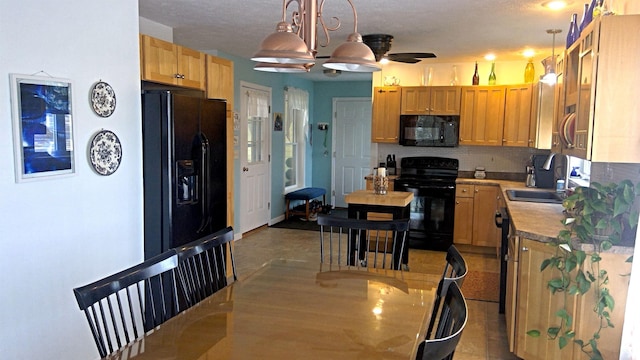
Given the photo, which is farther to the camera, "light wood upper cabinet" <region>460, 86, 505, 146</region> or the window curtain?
the window curtain

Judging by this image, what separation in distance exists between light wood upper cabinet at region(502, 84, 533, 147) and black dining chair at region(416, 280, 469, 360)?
15.3 feet

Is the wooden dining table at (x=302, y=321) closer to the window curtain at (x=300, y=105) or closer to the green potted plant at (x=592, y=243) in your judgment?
the green potted plant at (x=592, y=243)

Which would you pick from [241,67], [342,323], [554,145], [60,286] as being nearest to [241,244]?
[241,67]

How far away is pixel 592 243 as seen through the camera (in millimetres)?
2402

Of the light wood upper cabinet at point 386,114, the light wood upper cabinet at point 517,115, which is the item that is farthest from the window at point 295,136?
the light wood upper cabinet at point 517,115

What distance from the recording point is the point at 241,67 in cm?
630

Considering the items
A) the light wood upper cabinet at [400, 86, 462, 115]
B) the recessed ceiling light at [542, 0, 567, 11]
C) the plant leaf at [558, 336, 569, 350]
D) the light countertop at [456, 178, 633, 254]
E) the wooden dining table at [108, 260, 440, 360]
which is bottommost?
the plant leaf at [558, 336, 569, 350]

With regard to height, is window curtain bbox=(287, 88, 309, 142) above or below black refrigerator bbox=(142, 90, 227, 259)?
above

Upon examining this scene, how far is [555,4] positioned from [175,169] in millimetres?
2924

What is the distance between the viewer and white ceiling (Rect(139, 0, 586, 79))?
3539mm

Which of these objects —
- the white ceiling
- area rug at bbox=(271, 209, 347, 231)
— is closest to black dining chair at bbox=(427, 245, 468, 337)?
the white ceiling

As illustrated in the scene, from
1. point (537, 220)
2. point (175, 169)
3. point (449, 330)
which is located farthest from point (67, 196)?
point (537, 220)

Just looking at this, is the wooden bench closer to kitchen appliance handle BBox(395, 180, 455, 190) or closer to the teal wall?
the teal wall

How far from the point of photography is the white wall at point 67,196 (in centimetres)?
233
